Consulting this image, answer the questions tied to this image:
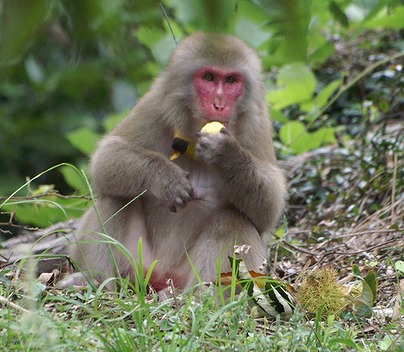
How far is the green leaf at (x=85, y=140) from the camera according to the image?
6.30 metres

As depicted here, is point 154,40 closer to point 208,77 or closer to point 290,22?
point 290,22

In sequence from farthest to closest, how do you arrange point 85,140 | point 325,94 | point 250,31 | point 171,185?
point 325,94 → point 85,140 → point 171,185 → point 250,31

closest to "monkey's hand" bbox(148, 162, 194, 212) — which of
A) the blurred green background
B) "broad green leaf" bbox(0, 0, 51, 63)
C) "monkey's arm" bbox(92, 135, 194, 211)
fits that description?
"monkey's arm" bbox(92, 135, 194, 211)

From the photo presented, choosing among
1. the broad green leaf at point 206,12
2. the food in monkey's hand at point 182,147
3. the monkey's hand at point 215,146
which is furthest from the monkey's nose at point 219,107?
the broad green leaf at point 206,12

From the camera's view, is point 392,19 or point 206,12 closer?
point 206,12

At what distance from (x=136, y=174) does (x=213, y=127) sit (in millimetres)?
551

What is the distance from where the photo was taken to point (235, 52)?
16.4 feet

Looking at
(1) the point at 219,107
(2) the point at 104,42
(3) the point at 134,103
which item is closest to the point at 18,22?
(2) the point at 104,42

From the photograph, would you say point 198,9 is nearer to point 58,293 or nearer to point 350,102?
point 58,293

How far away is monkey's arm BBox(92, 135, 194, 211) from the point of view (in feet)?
15.8

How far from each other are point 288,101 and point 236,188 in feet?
9.75

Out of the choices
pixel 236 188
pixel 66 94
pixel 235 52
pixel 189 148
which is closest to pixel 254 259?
pixel 236 188

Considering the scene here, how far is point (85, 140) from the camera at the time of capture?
645 centimetres

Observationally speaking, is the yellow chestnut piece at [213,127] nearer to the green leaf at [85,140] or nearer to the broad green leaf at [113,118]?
the broad green leaf at [113,118]
